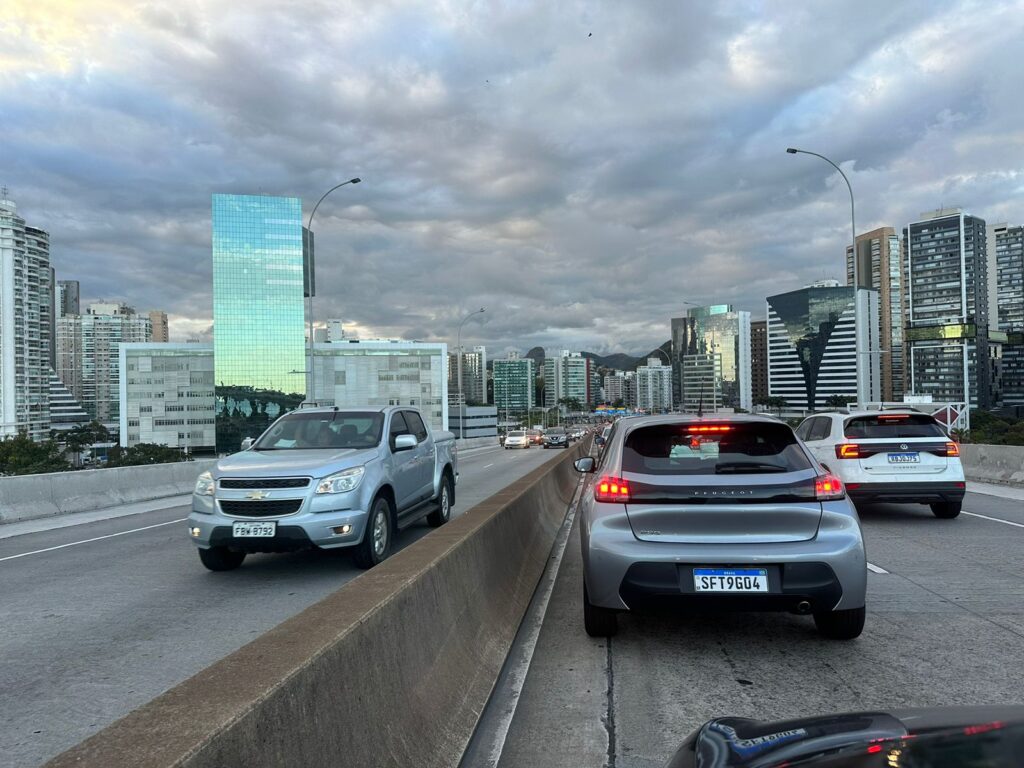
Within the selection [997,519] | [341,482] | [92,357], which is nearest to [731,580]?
[341,482]

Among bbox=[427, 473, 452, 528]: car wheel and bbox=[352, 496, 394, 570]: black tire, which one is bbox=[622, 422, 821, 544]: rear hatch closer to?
bbox=[352, 496, 394, 570]: black tire

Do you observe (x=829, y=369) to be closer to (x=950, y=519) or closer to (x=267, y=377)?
(x=267, y=377)

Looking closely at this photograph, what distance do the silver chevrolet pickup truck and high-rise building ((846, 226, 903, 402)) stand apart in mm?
126157

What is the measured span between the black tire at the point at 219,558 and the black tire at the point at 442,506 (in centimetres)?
338

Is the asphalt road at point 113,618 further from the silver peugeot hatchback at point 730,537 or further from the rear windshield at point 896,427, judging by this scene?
the rear windshield at point 896,427

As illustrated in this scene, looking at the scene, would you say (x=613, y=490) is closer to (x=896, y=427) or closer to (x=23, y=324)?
(x=896, y=427)

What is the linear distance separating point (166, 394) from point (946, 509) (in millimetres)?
147891

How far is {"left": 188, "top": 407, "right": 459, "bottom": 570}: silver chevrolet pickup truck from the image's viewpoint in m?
7.07

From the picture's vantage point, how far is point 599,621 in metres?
5.20

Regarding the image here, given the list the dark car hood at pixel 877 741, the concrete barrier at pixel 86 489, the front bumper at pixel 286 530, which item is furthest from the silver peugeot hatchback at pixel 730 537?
the concrete barrier at pixel 86 489

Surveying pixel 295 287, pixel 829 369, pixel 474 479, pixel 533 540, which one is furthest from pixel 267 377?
pixel 533 540

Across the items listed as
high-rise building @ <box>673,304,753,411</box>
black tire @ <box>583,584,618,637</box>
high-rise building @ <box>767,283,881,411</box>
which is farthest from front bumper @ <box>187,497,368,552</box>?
high-rise building @ <box>767,283,881,411</box>

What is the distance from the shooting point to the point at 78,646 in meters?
5.43

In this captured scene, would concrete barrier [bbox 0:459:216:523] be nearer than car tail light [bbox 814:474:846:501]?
No
